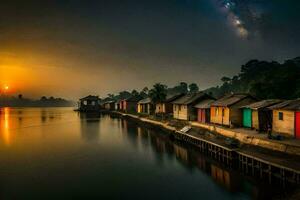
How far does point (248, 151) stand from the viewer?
28.7 m

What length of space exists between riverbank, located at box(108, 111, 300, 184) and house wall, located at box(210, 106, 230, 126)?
3.04 meters

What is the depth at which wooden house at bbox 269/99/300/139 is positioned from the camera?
2840 centimetres

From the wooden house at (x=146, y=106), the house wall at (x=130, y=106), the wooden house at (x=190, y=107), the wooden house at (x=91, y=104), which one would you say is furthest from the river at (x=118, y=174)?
the wooden house at (x=91, y=104)

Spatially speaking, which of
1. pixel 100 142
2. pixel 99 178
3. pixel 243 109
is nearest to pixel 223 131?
pixel 243 109

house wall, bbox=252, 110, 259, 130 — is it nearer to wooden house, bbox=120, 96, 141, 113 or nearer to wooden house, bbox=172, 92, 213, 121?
wooden house, bbox=172, 92, 213, 121

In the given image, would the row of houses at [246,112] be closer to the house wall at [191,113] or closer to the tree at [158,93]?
the house wall at [191,113]

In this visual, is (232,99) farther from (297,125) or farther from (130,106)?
(130,106)

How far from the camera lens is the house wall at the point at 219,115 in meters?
42.6

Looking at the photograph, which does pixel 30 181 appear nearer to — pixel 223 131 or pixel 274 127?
pixel 223 131

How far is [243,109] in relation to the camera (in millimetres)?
40969

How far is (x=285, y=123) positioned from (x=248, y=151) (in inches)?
238

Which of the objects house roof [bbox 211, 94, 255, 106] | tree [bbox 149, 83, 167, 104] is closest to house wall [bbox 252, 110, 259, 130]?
house roof [bbox 211, 94, 255, 106]

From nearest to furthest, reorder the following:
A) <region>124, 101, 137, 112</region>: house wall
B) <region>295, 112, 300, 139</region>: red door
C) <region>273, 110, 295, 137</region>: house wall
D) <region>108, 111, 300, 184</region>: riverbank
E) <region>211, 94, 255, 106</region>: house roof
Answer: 1. <region>108, 111, 300, 184</region>: riverbank
2. <region>295, 112, 300, 139</region>: red door
3. <region>273, 110, 295, 137</region>: house wall
4. <region>211, 94, 255, 106</region>: house roof
5. <region>124, 101, 137, 112</region>: house wall

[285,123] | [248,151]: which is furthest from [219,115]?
[248,151]
